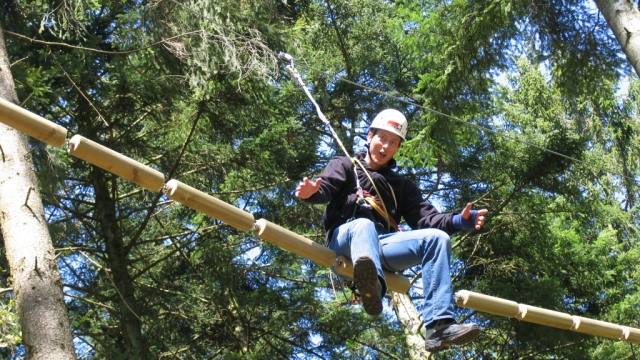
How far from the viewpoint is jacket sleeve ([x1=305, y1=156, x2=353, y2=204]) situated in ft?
15.5

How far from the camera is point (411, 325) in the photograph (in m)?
10.1

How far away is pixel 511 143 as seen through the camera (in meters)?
11.0

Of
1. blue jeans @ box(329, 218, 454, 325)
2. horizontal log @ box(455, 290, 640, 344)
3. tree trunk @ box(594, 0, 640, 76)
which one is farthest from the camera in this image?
tree trunk @ box(594, 0, 640, 76)

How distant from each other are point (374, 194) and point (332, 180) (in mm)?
401

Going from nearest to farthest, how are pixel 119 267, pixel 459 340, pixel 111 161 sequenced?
pixel 111 161 → pixel 459 340 → pixel 119 267

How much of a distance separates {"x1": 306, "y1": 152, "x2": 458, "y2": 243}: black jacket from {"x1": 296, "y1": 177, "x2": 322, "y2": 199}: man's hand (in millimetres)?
109

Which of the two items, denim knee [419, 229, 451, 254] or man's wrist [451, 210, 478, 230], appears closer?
denim knee [419, 229, 451, 254]

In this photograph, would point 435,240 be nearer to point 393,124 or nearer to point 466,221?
point 466,221

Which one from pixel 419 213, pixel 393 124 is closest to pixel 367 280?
pixel 419 213

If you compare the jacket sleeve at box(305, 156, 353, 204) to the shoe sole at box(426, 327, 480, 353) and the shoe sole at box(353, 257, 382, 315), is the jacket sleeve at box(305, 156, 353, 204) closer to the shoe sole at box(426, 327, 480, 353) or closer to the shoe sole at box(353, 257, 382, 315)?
the shoe sole at box(353, 257, 382, 315)

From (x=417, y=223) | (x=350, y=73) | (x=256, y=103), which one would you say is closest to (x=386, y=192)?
(x=417, y=223)

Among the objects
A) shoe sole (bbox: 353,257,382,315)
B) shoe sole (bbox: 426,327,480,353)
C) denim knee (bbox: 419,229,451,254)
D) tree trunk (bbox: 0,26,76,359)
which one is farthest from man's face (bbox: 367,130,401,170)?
tree trunk (bbox: 0,26,76,359)

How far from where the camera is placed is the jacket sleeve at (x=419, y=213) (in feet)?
16.9

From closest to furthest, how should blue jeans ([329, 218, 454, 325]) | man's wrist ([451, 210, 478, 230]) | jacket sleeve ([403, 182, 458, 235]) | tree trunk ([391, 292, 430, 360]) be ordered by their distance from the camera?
blue jeans ([329, 218, 454, 325])
man's wrist ([451, 210, 478, 230])
jacket sleeve ([403, 182, 458, 235])
tree trunk ([391, 292, 430, 360])
